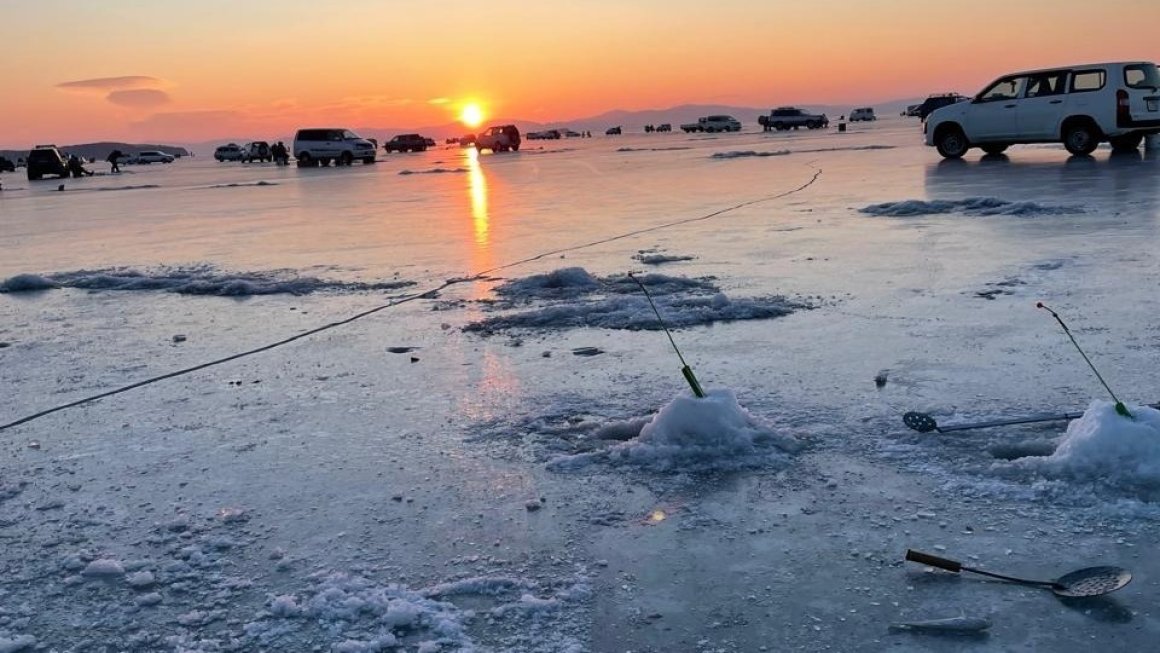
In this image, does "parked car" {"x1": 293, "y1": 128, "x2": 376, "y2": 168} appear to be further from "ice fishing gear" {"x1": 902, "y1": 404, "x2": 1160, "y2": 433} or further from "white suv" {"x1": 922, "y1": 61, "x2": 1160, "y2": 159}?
"ice fishing gear" {"x1": 902, "y1": 404, "x2": 1160, "y2": 433}

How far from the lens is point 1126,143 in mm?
18953

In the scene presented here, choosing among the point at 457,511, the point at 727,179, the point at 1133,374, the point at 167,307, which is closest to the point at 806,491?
the point at 457,511

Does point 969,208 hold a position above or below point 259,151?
below

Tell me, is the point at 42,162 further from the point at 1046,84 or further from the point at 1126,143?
the point at 1126,143

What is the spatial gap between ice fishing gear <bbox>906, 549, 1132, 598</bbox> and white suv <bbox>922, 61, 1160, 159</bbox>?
17.5 m

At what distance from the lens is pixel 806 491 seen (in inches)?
126

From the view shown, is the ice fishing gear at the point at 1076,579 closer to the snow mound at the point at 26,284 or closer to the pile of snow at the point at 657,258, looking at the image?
the pile of snow at the point at 657,258

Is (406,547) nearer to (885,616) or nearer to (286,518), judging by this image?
(286,518)

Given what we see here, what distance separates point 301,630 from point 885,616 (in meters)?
1.56

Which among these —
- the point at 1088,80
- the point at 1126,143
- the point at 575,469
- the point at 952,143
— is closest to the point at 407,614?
the point at 575,469

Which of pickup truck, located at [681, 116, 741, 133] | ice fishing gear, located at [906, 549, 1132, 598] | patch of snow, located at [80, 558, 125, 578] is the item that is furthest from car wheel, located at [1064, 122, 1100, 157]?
pickup truck, located at [681, 116, 741, 133]

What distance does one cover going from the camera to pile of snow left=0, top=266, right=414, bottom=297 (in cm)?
808

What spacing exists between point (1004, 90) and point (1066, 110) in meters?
1.37

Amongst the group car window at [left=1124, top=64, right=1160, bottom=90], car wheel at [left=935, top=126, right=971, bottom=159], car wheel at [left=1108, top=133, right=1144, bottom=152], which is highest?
car window at [left=1124, top=64, right=1160, bottom=90]
